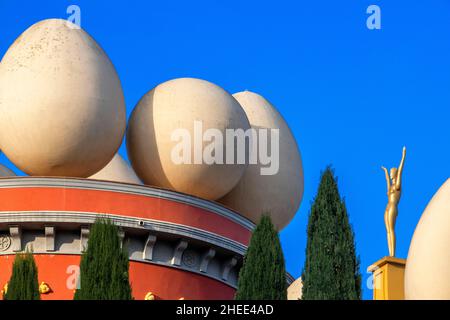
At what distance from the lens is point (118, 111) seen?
36.2 m

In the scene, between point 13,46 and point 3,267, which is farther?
point 13,46

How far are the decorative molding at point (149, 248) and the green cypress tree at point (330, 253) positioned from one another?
28.5 ft

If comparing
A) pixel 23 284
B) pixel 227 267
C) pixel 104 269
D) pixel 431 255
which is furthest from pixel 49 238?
pixel 431 255

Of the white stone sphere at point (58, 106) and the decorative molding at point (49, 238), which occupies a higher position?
the white stone sphere at point (58, 106)

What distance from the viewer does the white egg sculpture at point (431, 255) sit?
22.2 metres

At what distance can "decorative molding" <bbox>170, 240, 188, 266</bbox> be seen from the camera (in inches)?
1404

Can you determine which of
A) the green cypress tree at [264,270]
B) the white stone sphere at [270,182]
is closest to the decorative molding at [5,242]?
the white stone sphere at [270,182]

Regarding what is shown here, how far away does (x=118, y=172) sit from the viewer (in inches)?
1741

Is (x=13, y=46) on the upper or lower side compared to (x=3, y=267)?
upper

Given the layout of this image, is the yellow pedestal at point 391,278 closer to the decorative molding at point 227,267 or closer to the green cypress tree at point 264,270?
the green cypress tree at point 264,270
